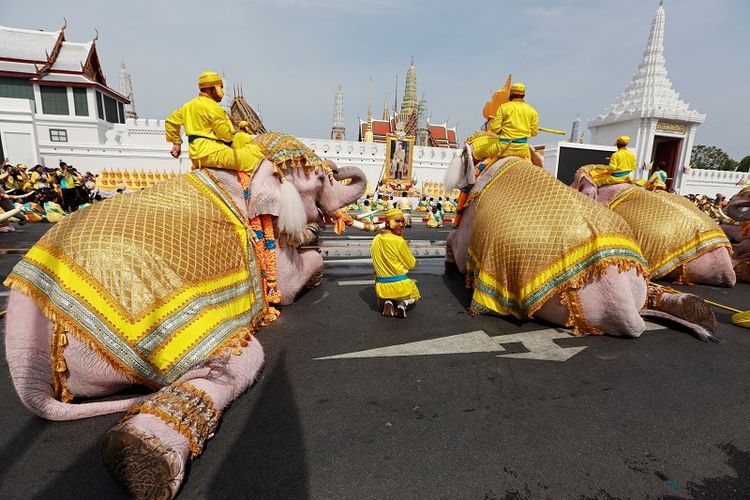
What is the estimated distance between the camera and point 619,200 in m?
5.34

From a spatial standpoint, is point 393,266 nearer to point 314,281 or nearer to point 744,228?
point 314,281

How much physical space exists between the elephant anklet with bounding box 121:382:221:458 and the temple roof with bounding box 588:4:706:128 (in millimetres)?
30567

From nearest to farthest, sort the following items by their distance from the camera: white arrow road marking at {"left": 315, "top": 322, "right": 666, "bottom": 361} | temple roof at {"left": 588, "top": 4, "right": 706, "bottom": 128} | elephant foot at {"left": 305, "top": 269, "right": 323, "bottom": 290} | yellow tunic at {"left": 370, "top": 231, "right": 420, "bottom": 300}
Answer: white arrow road marking at {"left": 315, "top": 322, "right": 666, "bottom": 361} → yellow tunic at {"left": 370, "top": 231, "right": 420, "bottom": 300} → elephant foot at {"left": 305, "top": 269, "right": 323, "bottom": 290} → temple roof at {"left": 588, "top": 4, "right": 706, "bottom": 128}

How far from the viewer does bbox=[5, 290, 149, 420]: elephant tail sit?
5.99 ft

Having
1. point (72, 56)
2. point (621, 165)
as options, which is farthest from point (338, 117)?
point (621, 165)

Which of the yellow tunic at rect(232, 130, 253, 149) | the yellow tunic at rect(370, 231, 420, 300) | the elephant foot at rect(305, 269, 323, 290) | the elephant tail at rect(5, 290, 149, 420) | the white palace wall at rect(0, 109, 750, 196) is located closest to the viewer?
the elephant tail at rect(5, 290, 149, 420)

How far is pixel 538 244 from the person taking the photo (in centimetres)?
307

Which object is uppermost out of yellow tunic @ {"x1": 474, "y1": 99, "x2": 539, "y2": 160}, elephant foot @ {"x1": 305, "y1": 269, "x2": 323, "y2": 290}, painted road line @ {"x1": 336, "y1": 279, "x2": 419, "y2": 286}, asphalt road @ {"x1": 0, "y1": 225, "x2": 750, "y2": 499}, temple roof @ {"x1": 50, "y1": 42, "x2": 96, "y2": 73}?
temple roof @ {"x1": 50, "y1": 42, "x2": 96, "y2": 73}

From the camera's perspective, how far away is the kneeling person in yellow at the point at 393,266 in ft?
11.7

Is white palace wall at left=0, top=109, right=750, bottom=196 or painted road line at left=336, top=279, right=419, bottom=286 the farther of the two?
white palace wall at left=0, top=109, right=750, bottom=196

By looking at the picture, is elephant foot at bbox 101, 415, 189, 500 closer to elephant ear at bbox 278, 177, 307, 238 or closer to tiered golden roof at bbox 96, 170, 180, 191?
elephant ear at bbox 278, 177, 307, 238

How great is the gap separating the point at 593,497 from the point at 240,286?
237 cm

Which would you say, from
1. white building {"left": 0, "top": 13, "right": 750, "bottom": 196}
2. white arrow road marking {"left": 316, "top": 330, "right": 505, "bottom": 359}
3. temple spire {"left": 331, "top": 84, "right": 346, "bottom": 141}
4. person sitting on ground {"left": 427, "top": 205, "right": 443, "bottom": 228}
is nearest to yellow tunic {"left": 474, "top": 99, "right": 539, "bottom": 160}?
white arrow road marking {"left": 316, "top": 330, "right": 505, "bottom": 359}

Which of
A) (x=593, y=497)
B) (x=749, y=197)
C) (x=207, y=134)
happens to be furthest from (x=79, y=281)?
(x=749, y=197)
